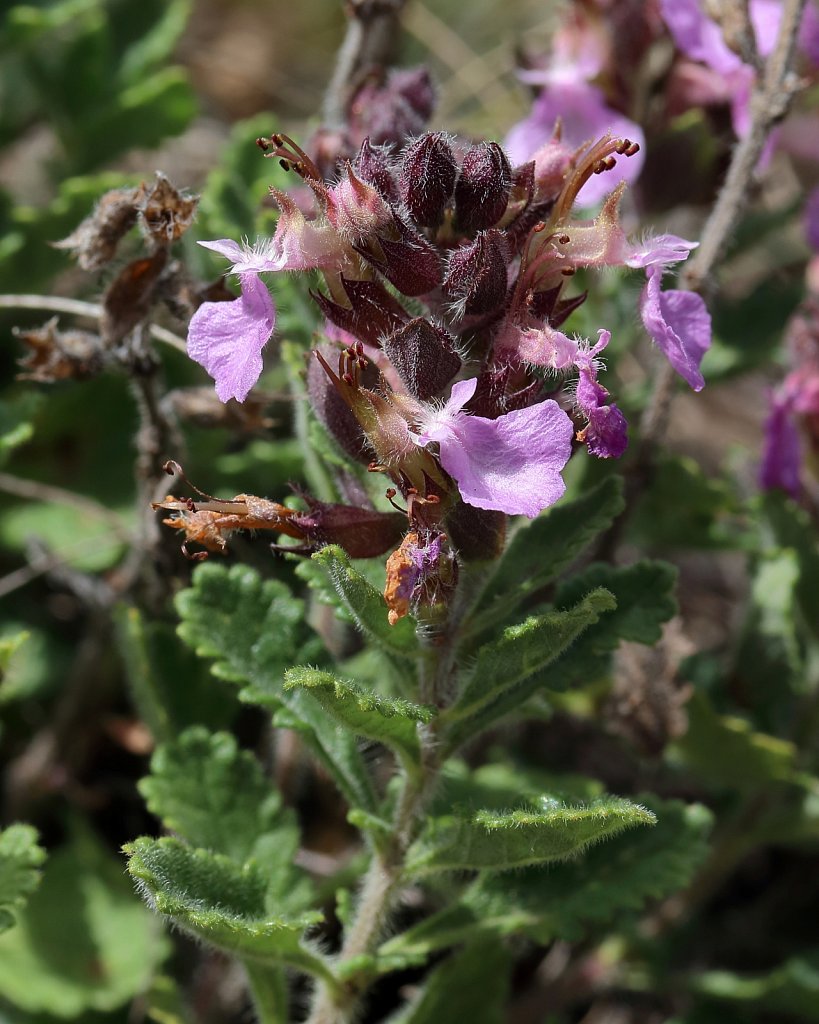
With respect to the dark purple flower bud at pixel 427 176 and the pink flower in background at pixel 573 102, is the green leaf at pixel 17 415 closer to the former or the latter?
the dark purple flower bud at pixel 427 176

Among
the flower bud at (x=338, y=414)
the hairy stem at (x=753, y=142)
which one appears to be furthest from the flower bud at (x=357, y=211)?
the hairy stem at (x=753, y=142)

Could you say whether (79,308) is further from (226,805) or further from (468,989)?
(468,989)

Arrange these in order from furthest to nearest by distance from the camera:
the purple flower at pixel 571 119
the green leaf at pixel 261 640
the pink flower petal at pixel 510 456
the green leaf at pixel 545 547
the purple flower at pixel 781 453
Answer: the purple flower at pixel 571 119
the purple flower at pixel 781 453
the green leaf at pixel 261 640
the green leaf at pixel 545 547
the pink flower petal at pixel 510 456

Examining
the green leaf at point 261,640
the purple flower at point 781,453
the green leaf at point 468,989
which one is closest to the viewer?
the green leaf at point 261,640

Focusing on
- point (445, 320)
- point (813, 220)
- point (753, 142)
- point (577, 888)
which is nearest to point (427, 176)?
point (445, 320)

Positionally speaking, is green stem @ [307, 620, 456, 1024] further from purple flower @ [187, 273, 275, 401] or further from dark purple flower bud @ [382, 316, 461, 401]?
purple flower @ [187, 273, 275, 401]

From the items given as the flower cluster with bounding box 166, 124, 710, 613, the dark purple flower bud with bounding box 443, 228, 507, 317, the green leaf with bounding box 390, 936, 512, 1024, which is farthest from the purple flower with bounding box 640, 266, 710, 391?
the green leaf with bounding box 390, 936, 512, 1024

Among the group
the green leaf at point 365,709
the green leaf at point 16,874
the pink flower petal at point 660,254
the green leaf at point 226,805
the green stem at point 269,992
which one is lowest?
the green stem at point 269,992
